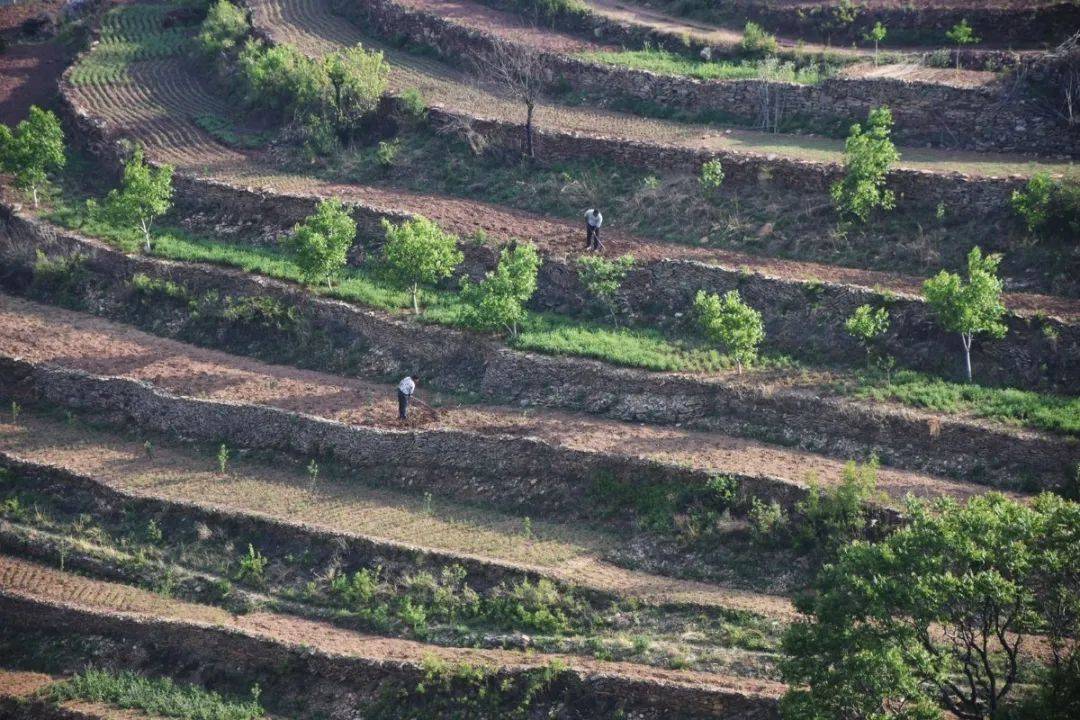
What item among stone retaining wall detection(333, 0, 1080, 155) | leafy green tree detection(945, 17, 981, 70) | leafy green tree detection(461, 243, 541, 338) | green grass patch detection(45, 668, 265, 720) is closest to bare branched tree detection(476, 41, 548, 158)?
stone retaining wall detection(333, 0, 1080, 155)

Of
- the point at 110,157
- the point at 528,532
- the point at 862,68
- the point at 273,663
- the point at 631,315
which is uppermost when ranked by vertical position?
the point at 862,68

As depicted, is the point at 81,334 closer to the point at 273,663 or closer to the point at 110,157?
the point at 110,157

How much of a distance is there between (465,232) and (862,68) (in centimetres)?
1306

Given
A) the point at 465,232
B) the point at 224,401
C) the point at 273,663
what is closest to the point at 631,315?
the point at 465,232

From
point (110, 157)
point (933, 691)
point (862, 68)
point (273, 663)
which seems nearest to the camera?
point (933, 691)

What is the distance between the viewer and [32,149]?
148ft

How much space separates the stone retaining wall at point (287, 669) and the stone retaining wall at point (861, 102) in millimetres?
20055

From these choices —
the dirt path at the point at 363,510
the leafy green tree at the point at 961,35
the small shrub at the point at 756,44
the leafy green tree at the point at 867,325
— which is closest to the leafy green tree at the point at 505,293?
the dirt path at the point at 363,510

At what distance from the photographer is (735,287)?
124ft

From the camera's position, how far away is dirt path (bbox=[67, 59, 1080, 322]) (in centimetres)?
3753

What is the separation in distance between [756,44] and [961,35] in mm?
6365

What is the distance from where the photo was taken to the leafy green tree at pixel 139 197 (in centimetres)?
4250

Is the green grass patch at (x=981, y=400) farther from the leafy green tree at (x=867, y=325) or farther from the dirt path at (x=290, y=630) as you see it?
the dirt path at (x=290, y=630)

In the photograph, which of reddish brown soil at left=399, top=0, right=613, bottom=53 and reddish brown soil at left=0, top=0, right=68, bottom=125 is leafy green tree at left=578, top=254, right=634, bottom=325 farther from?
reddish brown soil at left=0, top=0, right=68, bottom=125
